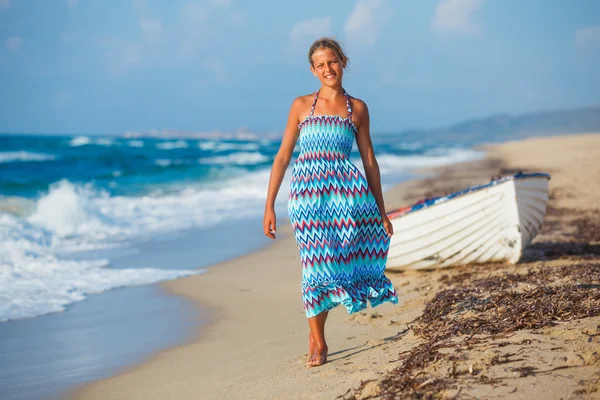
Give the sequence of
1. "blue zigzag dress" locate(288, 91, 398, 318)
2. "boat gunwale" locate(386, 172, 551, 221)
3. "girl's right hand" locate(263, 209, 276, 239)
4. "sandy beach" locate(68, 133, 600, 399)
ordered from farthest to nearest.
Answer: "boat gunwale" locate(386, 172, 551, 221) → "girl's right hand" locate(263, 209, 276, 239) → "blue zigzag dress" locate(288, 91, 398, 318) → "sandy beach" locate(68, 133, 600, 399)

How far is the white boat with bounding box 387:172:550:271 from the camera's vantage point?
19.3 ft

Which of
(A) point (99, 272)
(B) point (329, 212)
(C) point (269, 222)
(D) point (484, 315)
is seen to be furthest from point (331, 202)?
(A) point (99, 272)

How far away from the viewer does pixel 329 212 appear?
350 centimetres

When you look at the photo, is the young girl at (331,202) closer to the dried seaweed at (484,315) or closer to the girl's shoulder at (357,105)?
the girl's shoulder at (357,105)

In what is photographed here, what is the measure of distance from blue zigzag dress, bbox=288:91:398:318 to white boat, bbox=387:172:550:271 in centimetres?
260

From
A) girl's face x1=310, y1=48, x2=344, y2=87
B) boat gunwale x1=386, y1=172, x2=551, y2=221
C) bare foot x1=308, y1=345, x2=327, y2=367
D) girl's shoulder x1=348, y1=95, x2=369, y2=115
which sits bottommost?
bare foot x1=308, y1=345, x2=327, y2=367

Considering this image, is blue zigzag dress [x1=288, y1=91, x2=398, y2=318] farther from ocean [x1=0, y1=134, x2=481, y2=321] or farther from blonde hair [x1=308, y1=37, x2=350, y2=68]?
ocean [x1=0, y1=134, x2=481, y2=321]

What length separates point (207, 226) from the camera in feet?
35.9

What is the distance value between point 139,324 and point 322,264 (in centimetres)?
228

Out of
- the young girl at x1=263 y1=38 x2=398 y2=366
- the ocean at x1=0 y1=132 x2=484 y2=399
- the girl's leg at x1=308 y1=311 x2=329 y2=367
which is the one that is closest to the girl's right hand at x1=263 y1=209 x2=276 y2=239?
the young girl at x1=263 y1=38 x2=398 y2=366

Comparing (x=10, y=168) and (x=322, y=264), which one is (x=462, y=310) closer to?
(x=322, y=264)

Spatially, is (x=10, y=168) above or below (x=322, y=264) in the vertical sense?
above

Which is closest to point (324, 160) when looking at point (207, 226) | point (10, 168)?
point (207, 226)

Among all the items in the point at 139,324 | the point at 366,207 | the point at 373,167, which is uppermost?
the point at 373,167
